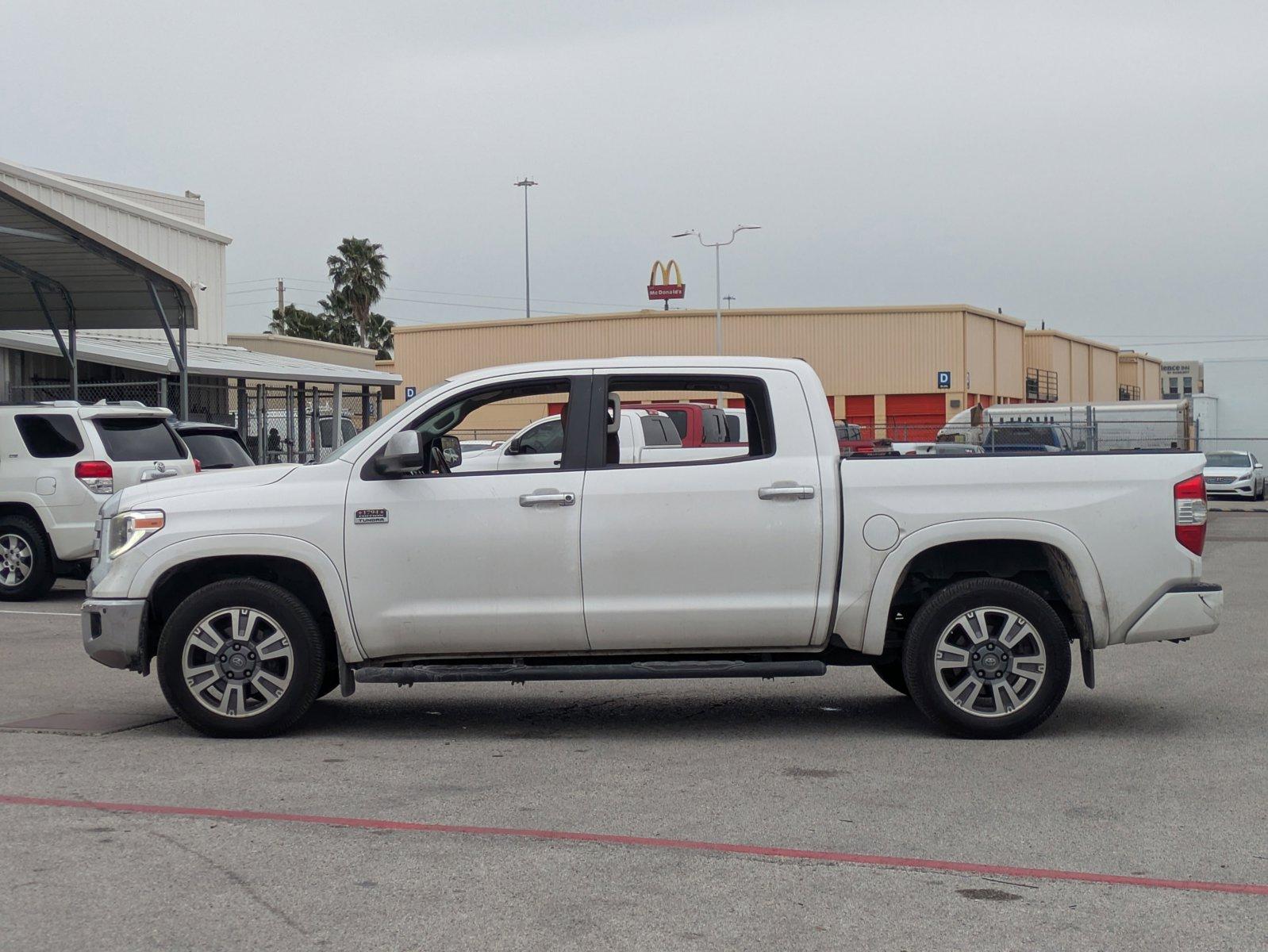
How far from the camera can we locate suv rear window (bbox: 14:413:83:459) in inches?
606

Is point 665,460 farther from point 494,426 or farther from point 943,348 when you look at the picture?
point 943,348

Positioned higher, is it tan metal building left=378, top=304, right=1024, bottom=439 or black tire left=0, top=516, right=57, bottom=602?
tan metal building left=378, top=304, right=1024, bottom=439

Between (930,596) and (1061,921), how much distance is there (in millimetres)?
3076

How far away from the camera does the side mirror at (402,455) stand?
24.5 ft

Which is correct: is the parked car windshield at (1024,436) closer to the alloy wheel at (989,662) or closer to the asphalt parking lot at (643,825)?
the asphalt parking lot at (643,825)

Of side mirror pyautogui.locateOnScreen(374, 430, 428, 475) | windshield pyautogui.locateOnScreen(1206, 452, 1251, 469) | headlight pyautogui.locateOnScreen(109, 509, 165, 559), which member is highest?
windshield pyautogui.locateOnScreen(1206, 452, 1251, 469)

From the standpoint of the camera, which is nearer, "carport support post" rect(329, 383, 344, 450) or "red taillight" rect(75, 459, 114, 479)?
"red taillight" rect(75, 459, 114, 479)

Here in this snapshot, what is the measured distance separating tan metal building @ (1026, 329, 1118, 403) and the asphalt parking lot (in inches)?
2474

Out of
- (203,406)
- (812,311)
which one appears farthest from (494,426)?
(203,406)

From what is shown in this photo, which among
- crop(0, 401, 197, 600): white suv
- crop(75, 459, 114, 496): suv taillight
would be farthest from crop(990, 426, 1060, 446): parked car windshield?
crop(75, 459, 114, 496): suv taillight

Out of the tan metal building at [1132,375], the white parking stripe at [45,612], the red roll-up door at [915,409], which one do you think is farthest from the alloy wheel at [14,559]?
the tan metal building at [1132,375]

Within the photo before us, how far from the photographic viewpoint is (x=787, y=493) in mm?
7527

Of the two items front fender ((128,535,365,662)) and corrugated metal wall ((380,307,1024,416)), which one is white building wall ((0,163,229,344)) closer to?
corrugated metal wall ((380,307,1024,416))

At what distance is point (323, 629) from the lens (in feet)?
26.2
